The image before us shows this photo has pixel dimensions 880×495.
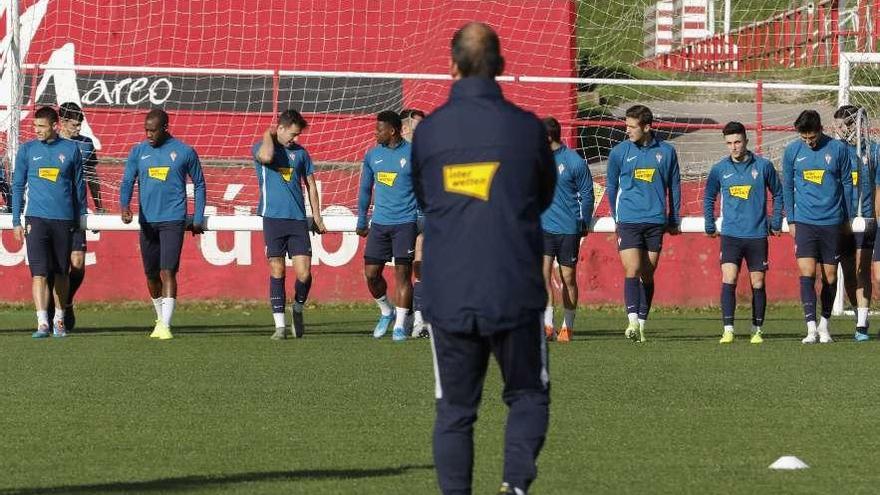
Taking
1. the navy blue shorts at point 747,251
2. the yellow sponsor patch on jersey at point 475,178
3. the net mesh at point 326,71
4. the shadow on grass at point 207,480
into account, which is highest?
the net mesh at point 326,71

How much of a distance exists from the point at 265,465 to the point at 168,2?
21.0 m

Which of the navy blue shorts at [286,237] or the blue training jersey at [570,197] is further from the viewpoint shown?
the navy blue shorts at [286,237]

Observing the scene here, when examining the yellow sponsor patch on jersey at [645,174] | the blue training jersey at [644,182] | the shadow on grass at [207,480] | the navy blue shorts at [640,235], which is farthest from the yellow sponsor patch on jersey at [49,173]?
the shadow on grass at [207,480]

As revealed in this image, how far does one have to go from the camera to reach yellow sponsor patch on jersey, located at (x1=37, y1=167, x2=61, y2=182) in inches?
620

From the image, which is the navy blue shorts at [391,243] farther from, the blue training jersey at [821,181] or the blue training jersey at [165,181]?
the blue training jersey at [821,181]

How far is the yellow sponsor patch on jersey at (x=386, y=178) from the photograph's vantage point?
15.9 metres

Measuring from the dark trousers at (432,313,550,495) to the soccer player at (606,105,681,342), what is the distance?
9506 mm

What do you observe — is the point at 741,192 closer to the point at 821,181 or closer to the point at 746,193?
the point at 746,193

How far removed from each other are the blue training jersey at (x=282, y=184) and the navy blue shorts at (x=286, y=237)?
0.21ft

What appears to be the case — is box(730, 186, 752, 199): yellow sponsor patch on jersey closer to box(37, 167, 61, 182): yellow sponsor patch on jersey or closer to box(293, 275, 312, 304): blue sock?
box(293, 275, 312, 304): blue sock

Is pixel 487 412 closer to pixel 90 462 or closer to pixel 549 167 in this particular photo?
pixel 90 462

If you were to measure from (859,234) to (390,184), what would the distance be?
16.3ft

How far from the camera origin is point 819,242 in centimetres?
1562

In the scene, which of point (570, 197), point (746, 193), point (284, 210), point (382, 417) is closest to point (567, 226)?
point (570, 197)
